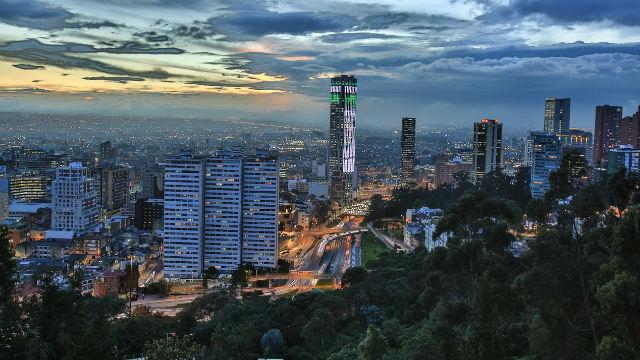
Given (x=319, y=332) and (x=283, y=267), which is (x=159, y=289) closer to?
(x=283, y=267)

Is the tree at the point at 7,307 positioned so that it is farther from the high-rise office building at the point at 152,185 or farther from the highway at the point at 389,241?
the high-rise office building at the point at 152,185

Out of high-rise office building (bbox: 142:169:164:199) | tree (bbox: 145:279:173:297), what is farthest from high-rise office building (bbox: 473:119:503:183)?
tree (bbox: 145:279:173:297)

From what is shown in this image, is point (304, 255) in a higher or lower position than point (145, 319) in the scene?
lower

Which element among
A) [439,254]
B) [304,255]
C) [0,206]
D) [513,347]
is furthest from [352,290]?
[0,206]

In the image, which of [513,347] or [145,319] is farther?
[145,319]

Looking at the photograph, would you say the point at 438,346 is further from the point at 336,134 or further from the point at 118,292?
the point at 336,134

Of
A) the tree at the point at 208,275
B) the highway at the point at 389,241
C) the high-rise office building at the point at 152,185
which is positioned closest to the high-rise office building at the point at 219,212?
the tree at the point at 208,275

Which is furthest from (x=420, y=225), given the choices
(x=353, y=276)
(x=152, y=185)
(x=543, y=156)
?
(x=152, y=185)
